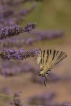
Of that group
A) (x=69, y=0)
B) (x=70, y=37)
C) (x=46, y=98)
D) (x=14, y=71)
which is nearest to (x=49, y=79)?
(x=46, y=98)

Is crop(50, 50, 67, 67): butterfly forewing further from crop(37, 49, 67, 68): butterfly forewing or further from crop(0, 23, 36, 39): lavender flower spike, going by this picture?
crop(0, 23, 36, 39): lavender flower spike

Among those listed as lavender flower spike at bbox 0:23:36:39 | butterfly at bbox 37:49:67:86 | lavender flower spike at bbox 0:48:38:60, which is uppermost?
lavender flower spike at bbox 0:23:36:39

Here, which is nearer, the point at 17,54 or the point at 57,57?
the point at 17,54

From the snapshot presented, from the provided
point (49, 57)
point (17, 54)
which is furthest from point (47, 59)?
point (17, 54)

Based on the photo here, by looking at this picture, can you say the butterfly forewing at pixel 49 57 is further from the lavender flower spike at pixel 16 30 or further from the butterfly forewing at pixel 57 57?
the lavender flower spike at pixel 16 30

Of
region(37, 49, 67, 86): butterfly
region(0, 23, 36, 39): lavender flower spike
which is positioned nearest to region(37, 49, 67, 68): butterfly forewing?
region(37, 49, 67, 86): butterfly

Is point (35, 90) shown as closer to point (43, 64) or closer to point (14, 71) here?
point (14, 71)

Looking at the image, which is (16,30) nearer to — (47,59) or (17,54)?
(17,54)

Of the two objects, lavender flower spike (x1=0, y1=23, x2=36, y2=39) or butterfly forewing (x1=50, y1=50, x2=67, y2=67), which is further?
butterfly forewing (x1=50, y1=50, x2=67, y2=67)

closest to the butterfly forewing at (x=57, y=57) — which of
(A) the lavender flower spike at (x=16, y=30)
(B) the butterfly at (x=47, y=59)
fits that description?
(B) the butterfly at (x=47, y=59)
